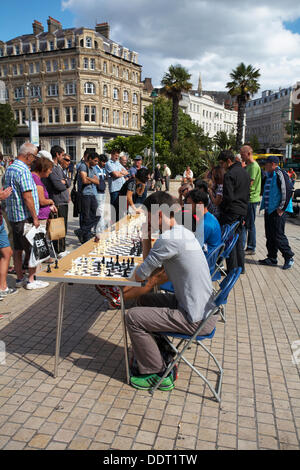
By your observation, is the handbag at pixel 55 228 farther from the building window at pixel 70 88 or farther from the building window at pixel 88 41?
the building window at pixel 88 41

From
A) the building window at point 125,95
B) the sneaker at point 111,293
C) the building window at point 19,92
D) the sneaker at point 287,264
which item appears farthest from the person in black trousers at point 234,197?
the building window at point 19,92

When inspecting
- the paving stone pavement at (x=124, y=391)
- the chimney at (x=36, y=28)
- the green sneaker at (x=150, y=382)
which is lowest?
the paving stone pavement at (x=124, y=391)

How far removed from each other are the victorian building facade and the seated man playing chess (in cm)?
5301

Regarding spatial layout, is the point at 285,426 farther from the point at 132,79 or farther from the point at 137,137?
the point at 132,79

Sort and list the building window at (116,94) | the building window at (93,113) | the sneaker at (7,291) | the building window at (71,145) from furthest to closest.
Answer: the building window at (116,94) < the building window at (71,145) < the building window at (93,113) < the sneaker at (7,291)

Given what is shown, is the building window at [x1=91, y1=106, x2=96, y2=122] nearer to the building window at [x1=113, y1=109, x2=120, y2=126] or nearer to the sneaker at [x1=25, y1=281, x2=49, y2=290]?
the building window at [x1=113, y1=109, x2=120, y2=126]

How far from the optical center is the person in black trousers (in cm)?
624

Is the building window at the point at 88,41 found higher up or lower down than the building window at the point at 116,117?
higher up

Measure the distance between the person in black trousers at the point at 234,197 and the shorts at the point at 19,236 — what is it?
3.25 m

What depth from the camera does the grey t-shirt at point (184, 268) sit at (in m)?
3.17

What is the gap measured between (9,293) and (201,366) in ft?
10.6

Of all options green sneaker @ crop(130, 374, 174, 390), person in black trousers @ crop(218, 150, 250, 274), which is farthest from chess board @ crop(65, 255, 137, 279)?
person in black trousers @ crop(218, 150, 250, 274)

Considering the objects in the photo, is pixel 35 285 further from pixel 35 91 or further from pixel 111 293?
pixel 35 91

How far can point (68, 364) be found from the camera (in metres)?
3.86
